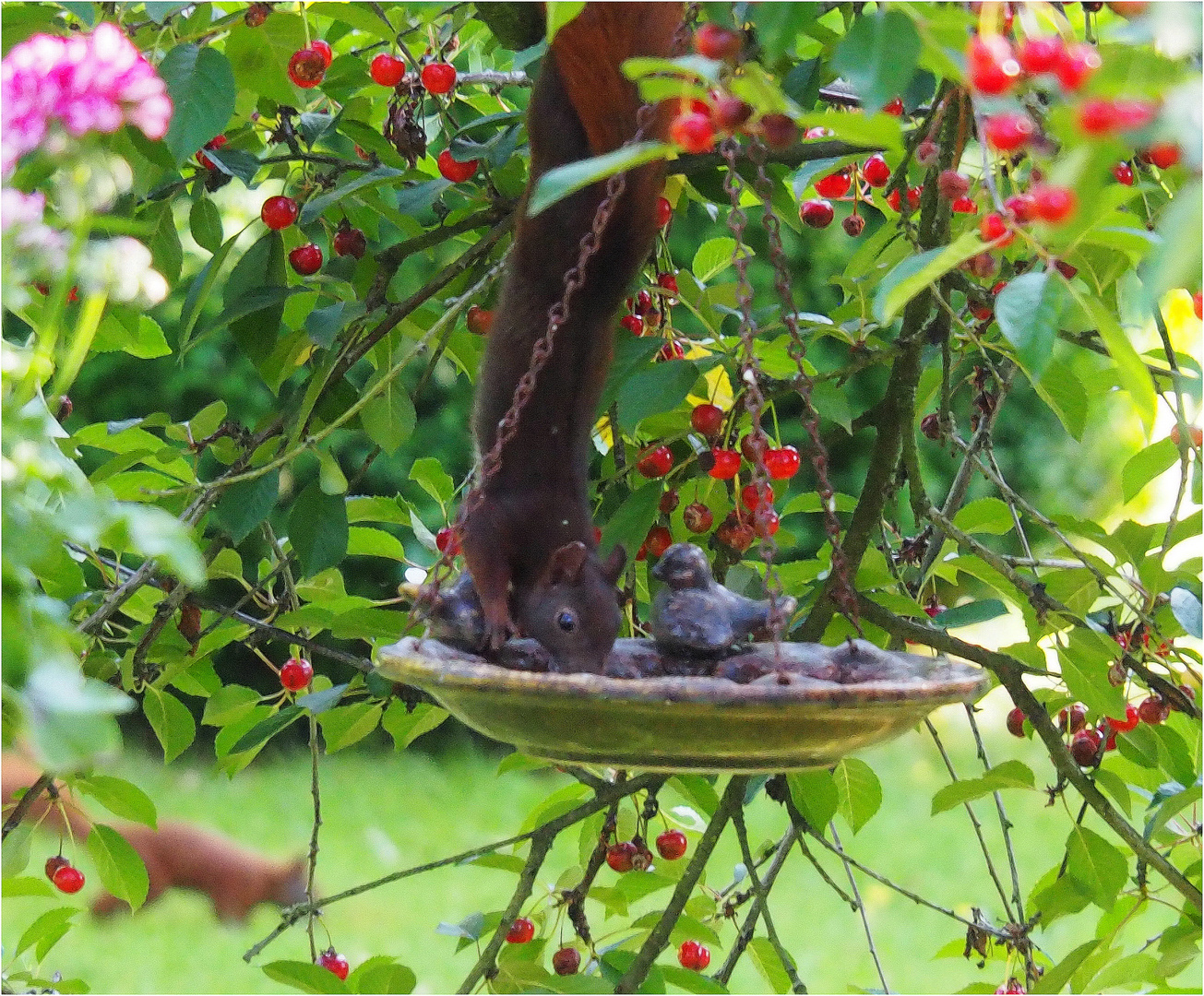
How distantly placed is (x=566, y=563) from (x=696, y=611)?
0.12 metres

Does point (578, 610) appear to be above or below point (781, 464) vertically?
below

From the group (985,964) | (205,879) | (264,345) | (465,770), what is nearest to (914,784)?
(465,770)

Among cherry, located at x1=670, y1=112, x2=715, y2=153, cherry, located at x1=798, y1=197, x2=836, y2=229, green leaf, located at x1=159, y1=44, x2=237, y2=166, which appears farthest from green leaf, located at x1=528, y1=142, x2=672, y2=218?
cherry, located at x1=798, y1=197, x2=836, y2=229

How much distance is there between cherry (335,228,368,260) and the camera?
1532 mm

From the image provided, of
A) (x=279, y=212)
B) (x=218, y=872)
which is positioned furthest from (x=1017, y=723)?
(x=218, y=872)

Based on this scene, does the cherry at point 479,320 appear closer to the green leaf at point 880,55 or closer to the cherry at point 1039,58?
A: the green leaf at point 880,55

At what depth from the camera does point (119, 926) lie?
12.5 feet

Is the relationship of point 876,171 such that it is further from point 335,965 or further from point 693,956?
point 335,965

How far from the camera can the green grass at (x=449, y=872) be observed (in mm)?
3445

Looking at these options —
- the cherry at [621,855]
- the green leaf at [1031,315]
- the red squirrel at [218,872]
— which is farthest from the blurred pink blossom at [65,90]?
the red squirrel at [218,872]

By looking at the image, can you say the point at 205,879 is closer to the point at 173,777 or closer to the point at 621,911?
the point at 173,777

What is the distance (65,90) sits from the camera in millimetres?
676

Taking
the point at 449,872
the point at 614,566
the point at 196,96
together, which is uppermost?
the point at 196,96

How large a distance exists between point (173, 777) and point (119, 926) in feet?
3.19
